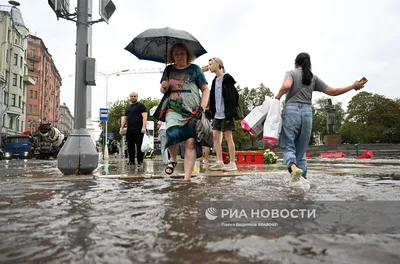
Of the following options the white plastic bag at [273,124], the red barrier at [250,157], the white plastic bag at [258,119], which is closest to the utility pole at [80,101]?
the white plastic bag at [258,119]

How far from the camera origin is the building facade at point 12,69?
146 ft

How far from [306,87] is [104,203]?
2.91m

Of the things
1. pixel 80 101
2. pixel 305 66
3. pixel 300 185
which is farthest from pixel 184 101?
pixel 80 101

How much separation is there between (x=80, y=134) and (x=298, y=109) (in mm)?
3681

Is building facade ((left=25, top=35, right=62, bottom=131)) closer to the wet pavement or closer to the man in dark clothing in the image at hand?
the man in dark clothing

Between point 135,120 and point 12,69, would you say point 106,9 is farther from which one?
point 12,69

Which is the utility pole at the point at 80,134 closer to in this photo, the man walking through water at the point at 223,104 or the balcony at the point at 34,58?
the man walking through water at the point at 223,104

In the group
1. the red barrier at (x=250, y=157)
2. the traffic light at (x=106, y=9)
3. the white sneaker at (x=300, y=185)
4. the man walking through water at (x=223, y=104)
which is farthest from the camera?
the red barrier at (x=250, y=157)

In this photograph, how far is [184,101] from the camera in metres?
4.58

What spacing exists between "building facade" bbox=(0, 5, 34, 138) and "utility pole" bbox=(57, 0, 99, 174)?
4241cm

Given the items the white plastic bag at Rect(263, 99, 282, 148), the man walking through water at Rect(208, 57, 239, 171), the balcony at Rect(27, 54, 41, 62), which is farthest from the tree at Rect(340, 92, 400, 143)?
the balcony at Rect(27, 54, 41, 62)

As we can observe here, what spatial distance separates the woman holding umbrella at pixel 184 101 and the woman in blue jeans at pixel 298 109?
1098 millimetres

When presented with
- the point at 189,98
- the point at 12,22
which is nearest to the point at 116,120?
the point at 12,22

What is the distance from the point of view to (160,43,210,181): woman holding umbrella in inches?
180
